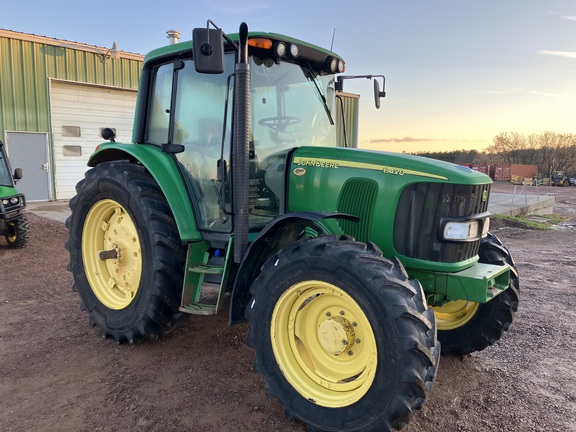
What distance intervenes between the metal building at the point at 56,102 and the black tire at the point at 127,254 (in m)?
9.71

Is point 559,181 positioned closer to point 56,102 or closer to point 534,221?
point 534,221

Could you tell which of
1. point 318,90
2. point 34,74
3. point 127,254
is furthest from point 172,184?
point 34,74

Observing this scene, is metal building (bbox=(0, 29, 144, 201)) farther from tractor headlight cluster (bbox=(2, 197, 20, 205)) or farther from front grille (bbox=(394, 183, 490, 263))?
front grille (bbox=(394, 183, 490, 263))

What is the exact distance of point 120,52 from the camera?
1341 cm

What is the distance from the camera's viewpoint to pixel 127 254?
3.77 meters

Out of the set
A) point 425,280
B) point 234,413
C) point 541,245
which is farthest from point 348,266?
point 541,245

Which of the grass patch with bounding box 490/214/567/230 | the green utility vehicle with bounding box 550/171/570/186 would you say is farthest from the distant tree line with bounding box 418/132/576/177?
the grass patch with bounding box 490/214/567/230

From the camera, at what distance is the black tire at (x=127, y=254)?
329cm

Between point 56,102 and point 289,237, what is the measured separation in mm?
11958

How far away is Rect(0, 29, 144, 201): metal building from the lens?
11.7 metres

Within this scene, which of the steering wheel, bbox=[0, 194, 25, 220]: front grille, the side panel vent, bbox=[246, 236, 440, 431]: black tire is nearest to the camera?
bbox=[246, 236, 440, 431]: black tire

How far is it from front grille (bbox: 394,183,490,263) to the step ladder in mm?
1194

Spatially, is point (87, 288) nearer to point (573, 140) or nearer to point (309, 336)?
point (309, 336)

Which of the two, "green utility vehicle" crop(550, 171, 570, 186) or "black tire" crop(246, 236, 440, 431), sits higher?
"black tire" crop(246, 236, 440, 431)
